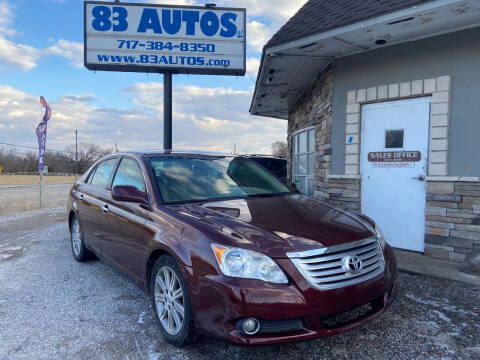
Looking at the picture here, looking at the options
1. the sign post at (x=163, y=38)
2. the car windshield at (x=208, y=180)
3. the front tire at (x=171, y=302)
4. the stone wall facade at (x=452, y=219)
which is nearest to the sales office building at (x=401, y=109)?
the stone wall facade at (x=452, y=219)

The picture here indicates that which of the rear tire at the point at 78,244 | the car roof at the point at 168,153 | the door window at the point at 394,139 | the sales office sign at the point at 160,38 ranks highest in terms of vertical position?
the sales office sign at the point at 160,38

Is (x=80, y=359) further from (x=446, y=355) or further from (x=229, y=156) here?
(x=446, y=355)

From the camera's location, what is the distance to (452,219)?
16.0 feet

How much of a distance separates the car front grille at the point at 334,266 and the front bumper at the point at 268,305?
44 millimetres

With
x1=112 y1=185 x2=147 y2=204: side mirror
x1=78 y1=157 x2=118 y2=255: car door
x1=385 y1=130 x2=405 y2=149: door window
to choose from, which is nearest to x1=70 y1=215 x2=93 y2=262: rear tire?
x1=78 y1=157 x2=118 y2=255: car door

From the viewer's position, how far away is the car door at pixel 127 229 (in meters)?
3.11

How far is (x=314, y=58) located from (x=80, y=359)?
573 centimetres

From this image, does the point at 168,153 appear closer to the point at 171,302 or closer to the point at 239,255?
the point at 171,302

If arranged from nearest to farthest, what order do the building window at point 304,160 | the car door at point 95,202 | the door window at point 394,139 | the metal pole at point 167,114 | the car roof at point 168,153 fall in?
the car roof at point 168,153, the car door at point 95,202, the door window at point 394,139, the building window at point 304,160, the metal pole at point 167,114

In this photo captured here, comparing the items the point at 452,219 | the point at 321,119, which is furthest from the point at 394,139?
the point at 321,119

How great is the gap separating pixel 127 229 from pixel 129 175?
2.12 feet

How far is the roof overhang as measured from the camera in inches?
168

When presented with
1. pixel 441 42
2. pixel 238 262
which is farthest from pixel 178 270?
pixel 441 42

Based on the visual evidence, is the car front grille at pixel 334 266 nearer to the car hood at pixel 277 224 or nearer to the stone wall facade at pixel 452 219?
the car hood at pixel 277 224
